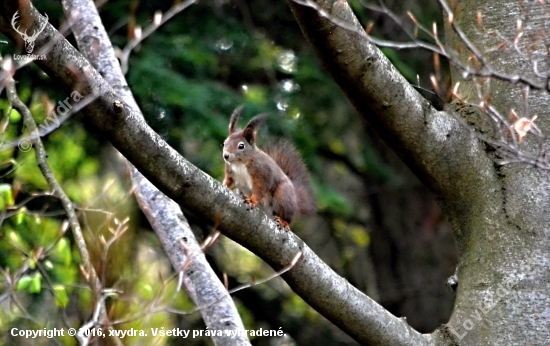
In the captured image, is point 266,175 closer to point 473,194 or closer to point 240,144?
point 240,144

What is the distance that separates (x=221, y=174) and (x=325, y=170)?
111 centimetres

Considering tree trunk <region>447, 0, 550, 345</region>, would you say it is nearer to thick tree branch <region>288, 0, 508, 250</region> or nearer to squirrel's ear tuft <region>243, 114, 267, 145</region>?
thick tree branch <region>288, 0, 508, 250</region>

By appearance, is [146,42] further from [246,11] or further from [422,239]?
[422,239]

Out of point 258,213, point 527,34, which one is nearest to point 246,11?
point 527,34

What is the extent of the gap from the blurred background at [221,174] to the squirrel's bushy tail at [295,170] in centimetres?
41

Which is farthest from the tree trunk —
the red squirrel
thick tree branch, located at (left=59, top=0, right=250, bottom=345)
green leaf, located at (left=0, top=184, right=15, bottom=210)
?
green leaf, located at (left=0, top=184, right=15, bottom=210)

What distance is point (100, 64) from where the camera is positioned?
2910 mm

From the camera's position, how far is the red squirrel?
3.23 m

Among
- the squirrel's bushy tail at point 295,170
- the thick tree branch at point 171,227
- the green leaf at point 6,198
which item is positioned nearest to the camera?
the thick tree branch at point 171,227

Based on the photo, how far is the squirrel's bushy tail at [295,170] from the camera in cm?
352

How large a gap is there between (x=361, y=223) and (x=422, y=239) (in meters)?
0.49

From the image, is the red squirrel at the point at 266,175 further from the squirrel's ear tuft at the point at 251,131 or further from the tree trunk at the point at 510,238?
the tree trunk at the point at 510,238

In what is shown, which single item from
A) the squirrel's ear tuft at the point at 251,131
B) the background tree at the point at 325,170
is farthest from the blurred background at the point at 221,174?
the squirrel's ear tuft at the point at 251,131

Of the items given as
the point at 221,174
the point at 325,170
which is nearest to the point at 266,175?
the point at 221,174
